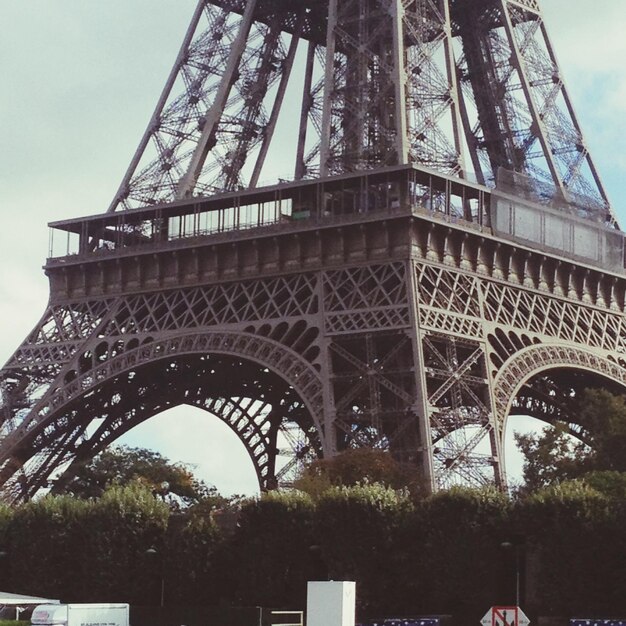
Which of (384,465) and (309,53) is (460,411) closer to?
(384,465)

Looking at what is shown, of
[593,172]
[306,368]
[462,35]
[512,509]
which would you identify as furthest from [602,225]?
[512,509]

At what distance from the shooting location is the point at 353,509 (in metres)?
71.6

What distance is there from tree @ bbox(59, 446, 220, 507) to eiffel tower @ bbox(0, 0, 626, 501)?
353 cm

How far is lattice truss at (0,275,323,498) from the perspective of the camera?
85.1 m

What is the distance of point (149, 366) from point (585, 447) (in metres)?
18.0

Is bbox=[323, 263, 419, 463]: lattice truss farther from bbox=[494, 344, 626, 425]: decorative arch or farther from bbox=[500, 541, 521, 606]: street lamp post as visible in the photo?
bbox=[500, 541, 521, 606]: street lamp post

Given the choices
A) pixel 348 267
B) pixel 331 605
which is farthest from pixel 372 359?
pixel 331 605

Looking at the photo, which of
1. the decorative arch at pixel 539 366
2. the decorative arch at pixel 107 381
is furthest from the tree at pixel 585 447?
the decorative arch at pixel 107 381

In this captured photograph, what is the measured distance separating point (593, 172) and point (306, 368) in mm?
19868

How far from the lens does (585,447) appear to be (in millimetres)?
88000

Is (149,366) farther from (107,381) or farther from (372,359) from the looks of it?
(372,359)

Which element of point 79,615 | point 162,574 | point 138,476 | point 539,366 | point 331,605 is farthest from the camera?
point 138,476

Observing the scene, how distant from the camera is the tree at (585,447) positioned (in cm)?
8288

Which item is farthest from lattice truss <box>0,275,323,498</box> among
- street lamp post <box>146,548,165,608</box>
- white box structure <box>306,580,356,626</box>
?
white box structure <box>306,580,356,626</box>
